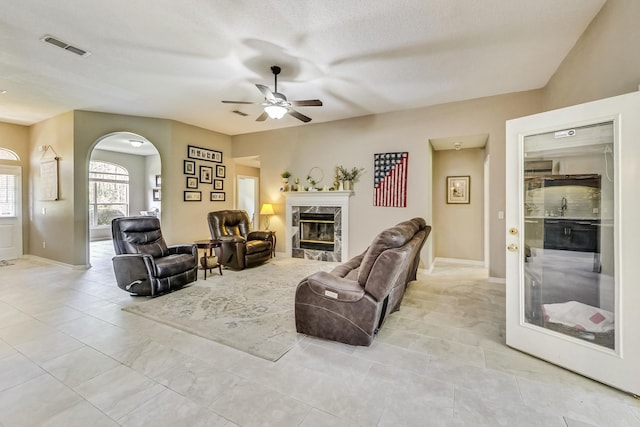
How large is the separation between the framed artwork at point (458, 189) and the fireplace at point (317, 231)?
2.67 metres

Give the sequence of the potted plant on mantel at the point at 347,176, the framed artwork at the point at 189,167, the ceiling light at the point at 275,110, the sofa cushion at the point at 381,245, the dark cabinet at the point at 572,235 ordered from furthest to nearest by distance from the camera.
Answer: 1. the framed artwork at the point at 189,167
2. the potted plant on mantel at the point at 347,176
3. the ceiling light at the point at 275,110
4. the sofa cushion at the point at 381,245
5. the dark cabinet at the point at 572,235

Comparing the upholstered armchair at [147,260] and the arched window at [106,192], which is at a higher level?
the arched window at [106,192]

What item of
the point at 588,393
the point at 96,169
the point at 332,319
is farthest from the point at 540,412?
the point at 96,169

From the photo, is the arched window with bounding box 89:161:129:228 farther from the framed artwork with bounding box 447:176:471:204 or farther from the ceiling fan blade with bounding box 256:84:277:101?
the framed artwork with bounding box 447:176:471:204

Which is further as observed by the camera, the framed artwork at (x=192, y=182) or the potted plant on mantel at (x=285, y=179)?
the potted plant on mantel at (x=285, y=179)

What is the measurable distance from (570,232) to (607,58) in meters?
1.55

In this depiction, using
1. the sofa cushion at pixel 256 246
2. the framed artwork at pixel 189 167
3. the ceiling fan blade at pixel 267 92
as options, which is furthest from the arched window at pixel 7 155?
the ceiling fan blade at pixel 267 92

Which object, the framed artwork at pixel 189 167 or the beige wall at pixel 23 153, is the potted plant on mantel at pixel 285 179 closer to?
the framed artwork at pixel 189 167

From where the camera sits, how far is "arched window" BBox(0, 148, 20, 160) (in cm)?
609

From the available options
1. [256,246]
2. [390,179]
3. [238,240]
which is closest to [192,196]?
[238,240]

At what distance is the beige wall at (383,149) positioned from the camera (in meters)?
4.55

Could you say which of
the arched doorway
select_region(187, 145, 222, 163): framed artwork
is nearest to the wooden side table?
select_region(187, 145, 222, 163): framed artwork

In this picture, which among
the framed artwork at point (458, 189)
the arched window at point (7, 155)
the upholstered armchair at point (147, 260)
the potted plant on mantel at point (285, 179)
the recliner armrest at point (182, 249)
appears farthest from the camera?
the potted plant on mantel at point (285, 179)

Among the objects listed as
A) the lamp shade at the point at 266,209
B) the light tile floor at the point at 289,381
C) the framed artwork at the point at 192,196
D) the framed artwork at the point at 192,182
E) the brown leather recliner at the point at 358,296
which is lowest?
the light tile floor at the point at 289,381
